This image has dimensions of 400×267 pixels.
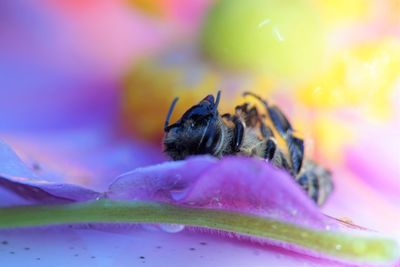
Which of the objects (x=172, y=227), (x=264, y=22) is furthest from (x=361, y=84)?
(x=172, y=227)

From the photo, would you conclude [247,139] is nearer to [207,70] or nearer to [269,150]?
[269,150]

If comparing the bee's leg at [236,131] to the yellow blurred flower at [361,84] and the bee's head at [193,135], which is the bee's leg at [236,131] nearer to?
the bee's head at [193,135]

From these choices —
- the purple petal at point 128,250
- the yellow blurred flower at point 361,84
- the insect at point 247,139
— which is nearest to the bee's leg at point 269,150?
the insect at point 247,139

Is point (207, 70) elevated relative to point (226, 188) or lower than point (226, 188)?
elevated

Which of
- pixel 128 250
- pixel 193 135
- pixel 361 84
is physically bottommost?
pixel 128 250

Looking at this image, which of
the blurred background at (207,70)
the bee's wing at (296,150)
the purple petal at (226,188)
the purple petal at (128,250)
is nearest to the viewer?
the purple petal at (226,188)

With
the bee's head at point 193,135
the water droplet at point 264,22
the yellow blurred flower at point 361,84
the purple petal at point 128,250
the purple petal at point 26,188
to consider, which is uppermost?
the water droplet at point 264,22

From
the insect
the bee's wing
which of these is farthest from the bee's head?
the bee's wing

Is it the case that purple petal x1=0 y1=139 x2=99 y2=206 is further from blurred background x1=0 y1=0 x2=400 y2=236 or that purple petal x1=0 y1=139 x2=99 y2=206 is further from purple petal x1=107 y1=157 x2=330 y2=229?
blurred background x1=0 y1=0 x2=400 y2=236
